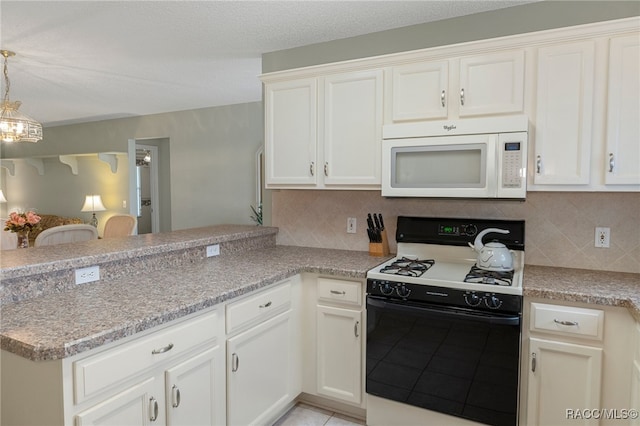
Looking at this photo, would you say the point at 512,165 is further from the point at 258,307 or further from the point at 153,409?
the point at 153,409

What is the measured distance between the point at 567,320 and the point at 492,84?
1239mm

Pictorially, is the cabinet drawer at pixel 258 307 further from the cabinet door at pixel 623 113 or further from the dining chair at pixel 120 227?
the dining chair at pixel 120 227

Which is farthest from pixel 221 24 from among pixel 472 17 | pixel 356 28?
pixel 472 17

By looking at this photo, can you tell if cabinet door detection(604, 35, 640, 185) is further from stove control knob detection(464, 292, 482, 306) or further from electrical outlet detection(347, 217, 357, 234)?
electrical outlet detection(347, 217, 357, 234)

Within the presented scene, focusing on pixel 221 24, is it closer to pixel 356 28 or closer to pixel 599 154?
pixel 356 28

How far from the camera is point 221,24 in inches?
98.8

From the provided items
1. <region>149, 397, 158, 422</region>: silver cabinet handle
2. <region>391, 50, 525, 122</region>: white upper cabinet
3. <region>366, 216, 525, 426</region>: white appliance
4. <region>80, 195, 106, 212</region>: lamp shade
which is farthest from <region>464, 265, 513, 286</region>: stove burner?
<region>80, 195, 106, 212</region>: lamp shade

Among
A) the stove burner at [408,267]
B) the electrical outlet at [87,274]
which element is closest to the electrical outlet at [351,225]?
the stove burner at [408,267]

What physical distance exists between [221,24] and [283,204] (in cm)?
133

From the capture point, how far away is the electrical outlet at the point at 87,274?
1822 mm

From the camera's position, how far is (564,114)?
6.60 ft

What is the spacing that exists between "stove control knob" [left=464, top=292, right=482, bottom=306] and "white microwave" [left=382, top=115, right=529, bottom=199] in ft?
1.77

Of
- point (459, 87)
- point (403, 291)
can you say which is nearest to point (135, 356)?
point (403, 291)

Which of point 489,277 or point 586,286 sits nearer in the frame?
point 586,286
